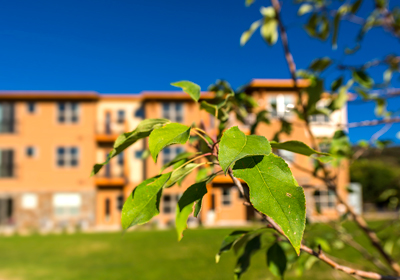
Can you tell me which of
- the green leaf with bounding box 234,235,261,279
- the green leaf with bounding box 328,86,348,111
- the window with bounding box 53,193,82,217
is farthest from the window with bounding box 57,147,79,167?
the green leaf with bounding box 234,235,261,279

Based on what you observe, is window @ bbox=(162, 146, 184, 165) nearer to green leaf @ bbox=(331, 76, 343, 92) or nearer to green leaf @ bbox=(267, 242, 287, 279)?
green leaf @ bbox=(331, 76, 343, 92)

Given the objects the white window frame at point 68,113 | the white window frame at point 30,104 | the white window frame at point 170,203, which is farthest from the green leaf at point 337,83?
the white window frame at point 30,104

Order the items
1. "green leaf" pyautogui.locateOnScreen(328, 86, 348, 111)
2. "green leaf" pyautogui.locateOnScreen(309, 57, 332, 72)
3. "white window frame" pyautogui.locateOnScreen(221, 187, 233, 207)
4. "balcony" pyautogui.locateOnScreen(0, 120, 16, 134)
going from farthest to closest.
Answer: "white window frame" pyautogui.locateOnScreen(221, 187, 233, 207)
"balcony" pyautogui.locateOnScreen(0, 120, 16, 134)
"green leaf" pyautogui.locateOnScreen(309, 57, 332, 72)
"green leaf" pyautogui.locateOnScreen(328, 86, 348, 111)

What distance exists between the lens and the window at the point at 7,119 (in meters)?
22.3

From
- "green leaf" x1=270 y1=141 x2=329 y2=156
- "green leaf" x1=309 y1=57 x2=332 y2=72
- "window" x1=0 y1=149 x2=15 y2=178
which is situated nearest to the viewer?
"green leaf" x1=270 y1=141 x2=329 y2=156

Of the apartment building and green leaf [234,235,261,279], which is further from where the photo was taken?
the apartment building

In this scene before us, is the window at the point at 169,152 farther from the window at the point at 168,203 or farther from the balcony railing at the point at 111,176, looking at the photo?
the balcony railing at the point at 111,176

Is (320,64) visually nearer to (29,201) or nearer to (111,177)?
(111,177)

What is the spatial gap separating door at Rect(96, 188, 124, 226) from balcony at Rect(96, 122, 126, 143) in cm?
332

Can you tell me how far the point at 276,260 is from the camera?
125 cm

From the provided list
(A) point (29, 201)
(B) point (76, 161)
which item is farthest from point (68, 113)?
(A) point (29, 201)

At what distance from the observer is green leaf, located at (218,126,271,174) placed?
1.93ft

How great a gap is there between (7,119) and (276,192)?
81.4 feet

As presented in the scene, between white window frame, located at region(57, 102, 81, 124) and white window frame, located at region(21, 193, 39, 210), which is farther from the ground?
white window frame, located at region(57, 102, 81, 124)
